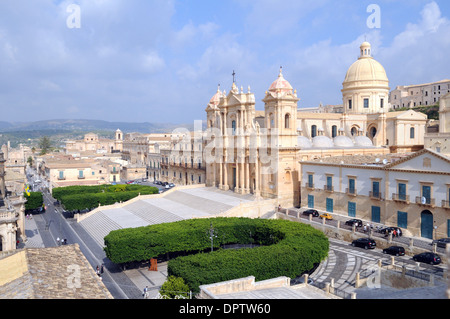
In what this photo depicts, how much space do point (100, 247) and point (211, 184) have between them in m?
22.8

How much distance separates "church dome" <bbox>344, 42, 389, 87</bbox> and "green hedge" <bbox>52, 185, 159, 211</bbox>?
36.0 m

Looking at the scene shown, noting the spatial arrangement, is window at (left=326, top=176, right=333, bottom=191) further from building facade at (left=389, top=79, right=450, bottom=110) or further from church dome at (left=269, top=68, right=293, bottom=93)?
building facade at (left=389, top=79, right=450, bottom=110)

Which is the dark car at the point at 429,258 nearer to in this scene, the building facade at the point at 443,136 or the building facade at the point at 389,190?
the building facade at the point at 389,190

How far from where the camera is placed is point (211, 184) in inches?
2201

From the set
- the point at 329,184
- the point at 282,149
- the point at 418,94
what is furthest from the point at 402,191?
the point at 418,94

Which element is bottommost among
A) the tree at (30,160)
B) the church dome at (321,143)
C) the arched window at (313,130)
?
the tree at (30,160)

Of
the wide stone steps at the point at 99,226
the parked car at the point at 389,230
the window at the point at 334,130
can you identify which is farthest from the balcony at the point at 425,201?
the window at the point at 334,130

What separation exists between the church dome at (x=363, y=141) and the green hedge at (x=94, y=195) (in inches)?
1161

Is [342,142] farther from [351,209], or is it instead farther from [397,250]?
[397,250]

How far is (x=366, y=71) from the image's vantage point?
61.6 metres

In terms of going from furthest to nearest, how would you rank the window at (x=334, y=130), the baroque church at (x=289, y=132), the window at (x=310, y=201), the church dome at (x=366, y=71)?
the church dome at (x=366, y=71) → the window at (x=334, y=130) → the baroque church at (x=289, y=132) → the window at (x=310, y=201)

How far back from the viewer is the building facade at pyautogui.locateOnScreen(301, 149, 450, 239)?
99.5ft

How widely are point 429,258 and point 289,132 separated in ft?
71.3

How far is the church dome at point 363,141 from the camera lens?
54938 mm
